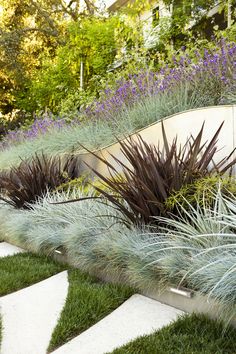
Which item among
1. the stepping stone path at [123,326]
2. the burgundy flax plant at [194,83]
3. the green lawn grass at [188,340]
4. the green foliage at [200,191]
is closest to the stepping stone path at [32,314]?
the stepping stone path at [123,326]

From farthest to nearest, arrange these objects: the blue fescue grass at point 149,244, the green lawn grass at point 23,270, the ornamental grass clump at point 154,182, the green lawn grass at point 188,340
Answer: the green lawn grass at point 23,270 → the ornamental grass clump at point 154,182 → the blue fescue grass at point 149,244 → the green lawn grass at point 188,340

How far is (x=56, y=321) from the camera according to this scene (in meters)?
2.39

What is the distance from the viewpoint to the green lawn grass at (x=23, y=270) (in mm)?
3087

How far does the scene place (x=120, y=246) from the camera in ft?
8.94

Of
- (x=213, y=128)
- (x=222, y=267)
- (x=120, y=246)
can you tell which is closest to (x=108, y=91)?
(x=213, y=128)

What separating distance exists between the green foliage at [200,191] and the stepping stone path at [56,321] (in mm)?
665

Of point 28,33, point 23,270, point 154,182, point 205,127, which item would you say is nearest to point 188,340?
point 154,182

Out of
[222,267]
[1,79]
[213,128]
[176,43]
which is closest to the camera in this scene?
[222,267]

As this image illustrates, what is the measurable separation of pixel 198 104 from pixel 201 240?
242 cm

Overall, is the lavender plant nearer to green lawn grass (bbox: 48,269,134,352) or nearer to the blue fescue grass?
the blue fescue grass

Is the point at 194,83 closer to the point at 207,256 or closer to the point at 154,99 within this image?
the point at 154,99

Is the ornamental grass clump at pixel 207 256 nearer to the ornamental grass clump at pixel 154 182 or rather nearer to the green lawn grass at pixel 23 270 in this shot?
the ornamental grass clump at pixel 154 182

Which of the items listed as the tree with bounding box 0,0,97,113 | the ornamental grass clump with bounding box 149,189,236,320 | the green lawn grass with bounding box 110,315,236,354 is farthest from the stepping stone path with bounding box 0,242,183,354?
the tree with bounding box 0,0,97,113

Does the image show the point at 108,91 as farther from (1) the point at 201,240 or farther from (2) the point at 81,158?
(1) the point at 201,240
